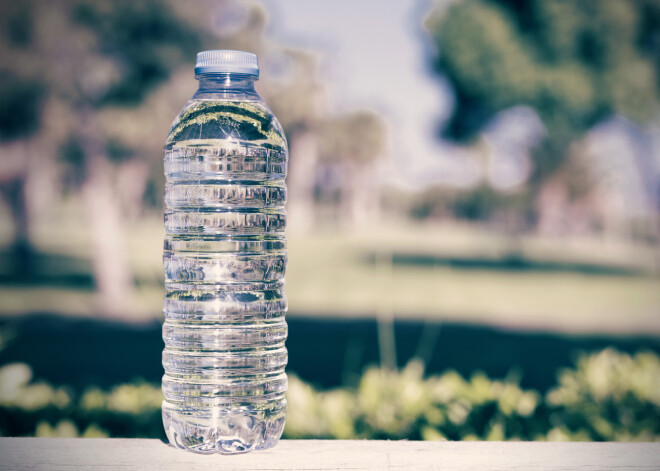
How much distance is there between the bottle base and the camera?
9.20 feet

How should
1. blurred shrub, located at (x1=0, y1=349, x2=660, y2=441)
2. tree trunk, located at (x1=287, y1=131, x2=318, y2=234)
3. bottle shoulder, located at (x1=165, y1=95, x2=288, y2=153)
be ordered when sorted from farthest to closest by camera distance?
tree trunk, located at (x1=287, y1=131, x2=318, y2=234), blurred shrub, located at (x1=0, y1=349, x2=660, y2=441), bottle shoulder, located at (x1=165, y1=95, x2=288, y2=153)

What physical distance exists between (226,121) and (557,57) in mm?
12599

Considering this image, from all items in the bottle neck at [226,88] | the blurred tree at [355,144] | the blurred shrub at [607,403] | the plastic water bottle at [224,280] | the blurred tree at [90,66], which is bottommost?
the blurred shrub at [607,403]

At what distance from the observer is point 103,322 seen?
15.7 meters

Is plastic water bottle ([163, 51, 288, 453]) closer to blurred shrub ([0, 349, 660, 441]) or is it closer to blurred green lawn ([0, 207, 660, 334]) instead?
blurred shrub ([0, 349, 660, 441])

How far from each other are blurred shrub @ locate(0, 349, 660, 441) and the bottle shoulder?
4.26 feet

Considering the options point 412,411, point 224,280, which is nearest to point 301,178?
point 412,411

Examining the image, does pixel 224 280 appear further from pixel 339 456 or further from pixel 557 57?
pixel 557 57

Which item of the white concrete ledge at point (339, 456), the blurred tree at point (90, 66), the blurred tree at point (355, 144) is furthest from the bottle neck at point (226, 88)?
the blurred tree at point (355, 144)

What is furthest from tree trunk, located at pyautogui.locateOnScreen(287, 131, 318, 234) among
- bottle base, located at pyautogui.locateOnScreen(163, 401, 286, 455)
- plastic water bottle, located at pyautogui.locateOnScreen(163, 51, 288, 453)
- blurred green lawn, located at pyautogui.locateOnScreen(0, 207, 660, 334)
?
bottle base, located at pyautogui.locateOnScreen(163, 401, 286, 455)

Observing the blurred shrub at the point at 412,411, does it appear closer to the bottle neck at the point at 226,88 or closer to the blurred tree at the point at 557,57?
the bottle neck at the point at 226,88

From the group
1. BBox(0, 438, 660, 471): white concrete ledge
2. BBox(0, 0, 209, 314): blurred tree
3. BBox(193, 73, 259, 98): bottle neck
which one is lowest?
BBox(0, 438, 660, 471): white concrete ledge

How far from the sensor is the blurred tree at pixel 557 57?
1420cm

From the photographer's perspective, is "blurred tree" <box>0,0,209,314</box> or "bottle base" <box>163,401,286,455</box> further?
"blurred tree" <box>0,0,209,314</box>
